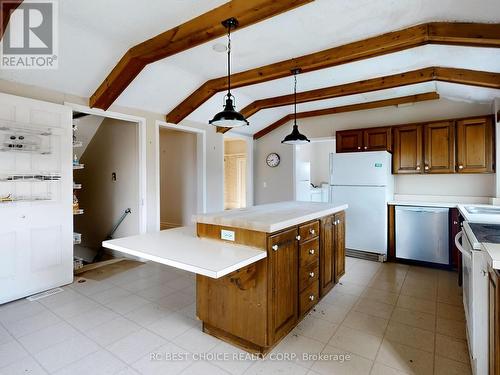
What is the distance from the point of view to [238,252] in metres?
1.77

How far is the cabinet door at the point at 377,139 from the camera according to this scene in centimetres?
427

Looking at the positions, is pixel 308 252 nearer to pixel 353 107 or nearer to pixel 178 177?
pixel 353 107

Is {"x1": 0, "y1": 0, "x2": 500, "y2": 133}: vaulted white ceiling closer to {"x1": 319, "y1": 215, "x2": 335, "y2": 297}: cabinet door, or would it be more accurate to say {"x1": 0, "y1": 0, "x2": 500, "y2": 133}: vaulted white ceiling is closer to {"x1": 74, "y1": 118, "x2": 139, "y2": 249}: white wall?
{"x1": 74, "y1": 118, "x2": 139, "y2": 249}: white wall

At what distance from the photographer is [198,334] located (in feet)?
7.28

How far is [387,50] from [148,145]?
10.8ft

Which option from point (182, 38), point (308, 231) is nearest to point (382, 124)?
point (308, 231)

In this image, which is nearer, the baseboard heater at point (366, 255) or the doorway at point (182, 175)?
the baseboard heater at point (366, 255)

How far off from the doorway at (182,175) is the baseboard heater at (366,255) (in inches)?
105

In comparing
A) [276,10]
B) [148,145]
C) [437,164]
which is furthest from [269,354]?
[437,164]

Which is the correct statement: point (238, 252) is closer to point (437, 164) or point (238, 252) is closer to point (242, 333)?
point (242, 333)

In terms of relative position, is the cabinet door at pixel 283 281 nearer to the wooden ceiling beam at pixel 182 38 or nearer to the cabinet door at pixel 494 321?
the cabinet door at pixel 494 321

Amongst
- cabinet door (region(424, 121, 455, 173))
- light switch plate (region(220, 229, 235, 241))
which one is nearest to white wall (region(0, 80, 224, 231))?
light switch plate (region(220, 229, 235, 241))

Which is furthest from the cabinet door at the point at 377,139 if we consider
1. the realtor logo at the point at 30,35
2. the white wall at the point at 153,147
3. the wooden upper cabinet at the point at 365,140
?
the realtor logo at the point at 30,35

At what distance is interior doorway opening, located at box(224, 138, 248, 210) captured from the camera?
880 cm
